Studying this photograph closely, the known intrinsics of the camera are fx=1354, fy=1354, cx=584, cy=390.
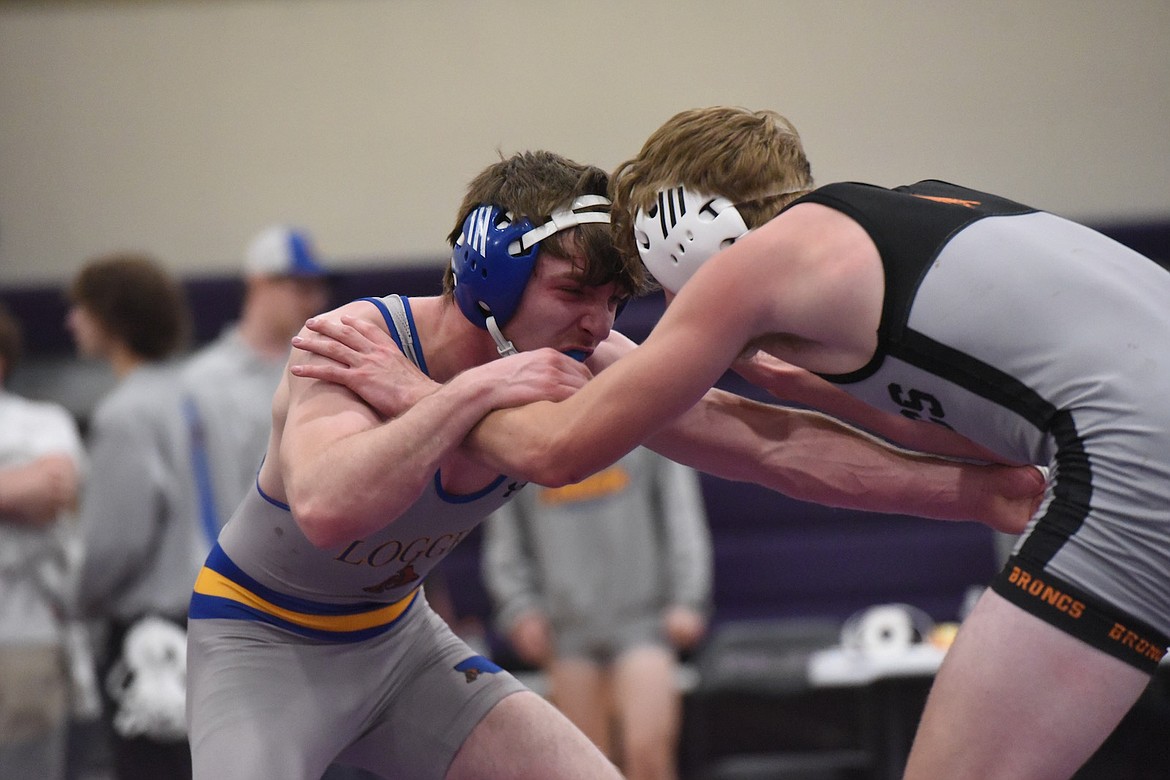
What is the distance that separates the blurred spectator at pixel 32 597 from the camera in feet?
16.7

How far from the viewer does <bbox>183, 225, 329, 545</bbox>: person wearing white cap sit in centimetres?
505

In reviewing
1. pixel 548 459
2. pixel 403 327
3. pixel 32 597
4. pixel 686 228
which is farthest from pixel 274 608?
pixel 32 597

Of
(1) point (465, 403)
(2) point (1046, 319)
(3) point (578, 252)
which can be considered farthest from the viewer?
(3) point (578, 252)

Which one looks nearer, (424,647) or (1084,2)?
(424,647)

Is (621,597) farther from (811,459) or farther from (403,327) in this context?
(403,327)

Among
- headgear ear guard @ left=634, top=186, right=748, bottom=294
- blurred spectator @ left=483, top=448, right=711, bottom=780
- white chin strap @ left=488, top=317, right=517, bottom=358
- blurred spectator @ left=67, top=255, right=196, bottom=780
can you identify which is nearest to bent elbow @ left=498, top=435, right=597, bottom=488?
white chin strap @ left=488, top=317, right=517, bottom=358

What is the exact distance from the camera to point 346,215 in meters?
8.16

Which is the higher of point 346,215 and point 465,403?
point 465,403

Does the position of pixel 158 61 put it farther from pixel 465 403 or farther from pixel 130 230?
pixel 465 403

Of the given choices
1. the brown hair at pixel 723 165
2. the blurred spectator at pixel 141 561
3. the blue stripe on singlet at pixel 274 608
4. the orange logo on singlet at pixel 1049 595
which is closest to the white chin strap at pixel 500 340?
the brown hair at pixel 723 165

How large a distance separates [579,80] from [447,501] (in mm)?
5598

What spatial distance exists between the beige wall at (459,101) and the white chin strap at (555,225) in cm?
516

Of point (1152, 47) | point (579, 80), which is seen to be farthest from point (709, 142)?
point (1152, 47)

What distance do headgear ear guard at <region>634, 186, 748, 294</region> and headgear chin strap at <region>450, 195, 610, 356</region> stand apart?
180mm
